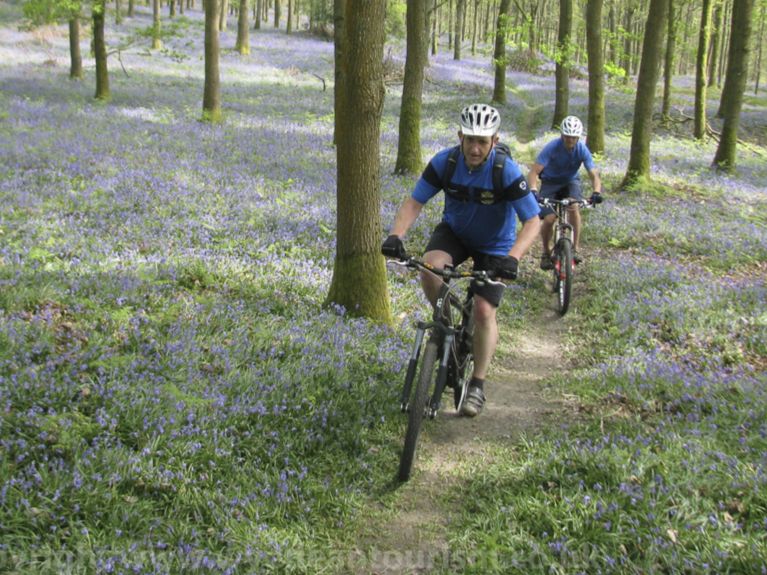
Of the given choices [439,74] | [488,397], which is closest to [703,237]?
[488,397]

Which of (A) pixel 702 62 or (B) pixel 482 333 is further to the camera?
(A) pixel 702 62

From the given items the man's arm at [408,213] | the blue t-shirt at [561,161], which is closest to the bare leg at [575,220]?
the blue t-shirt at [561,161]

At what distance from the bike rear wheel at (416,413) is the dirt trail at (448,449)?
7.4 inches

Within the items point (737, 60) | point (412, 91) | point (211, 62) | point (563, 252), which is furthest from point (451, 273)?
point (737, 60)

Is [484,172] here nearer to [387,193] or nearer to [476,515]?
[476,515]

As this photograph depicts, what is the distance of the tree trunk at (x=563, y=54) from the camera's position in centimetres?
2036

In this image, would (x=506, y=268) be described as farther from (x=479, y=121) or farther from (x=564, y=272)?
(x=564, y=272)

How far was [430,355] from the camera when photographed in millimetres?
4895

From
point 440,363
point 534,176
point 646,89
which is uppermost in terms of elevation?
point 646,89

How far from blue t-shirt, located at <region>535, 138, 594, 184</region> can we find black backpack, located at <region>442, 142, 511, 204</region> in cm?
424

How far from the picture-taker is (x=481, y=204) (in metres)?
5.45

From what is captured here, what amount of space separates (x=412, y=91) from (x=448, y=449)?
35.2 feet

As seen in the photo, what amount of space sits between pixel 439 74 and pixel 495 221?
3965 centimetres

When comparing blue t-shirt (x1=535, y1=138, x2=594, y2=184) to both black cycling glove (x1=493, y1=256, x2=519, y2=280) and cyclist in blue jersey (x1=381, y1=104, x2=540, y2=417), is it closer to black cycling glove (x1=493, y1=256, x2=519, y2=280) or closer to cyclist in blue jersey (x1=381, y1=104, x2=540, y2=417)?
cyclist in blue jersey (x1=381, y1=104, x2=540, y2=417)
